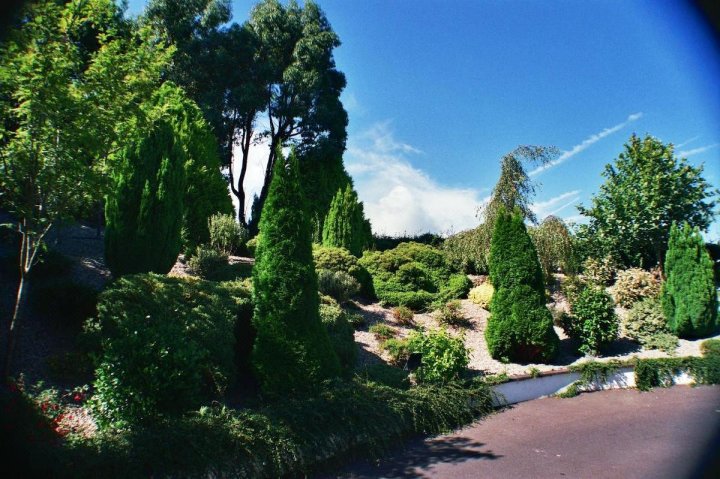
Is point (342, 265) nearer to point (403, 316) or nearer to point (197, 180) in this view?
point (403, 316)

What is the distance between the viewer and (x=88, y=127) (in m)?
5.57

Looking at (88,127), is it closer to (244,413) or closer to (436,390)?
(244,413)

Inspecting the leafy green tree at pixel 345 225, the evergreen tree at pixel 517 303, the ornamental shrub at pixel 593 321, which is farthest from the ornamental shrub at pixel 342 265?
the ornamental shrub at pixel 593 321

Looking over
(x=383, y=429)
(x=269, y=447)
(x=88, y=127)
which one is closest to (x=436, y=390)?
(x=383, y=429)

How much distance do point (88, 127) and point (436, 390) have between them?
6338 millimetres

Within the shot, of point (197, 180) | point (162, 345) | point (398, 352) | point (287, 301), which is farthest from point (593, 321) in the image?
point (197, 180)

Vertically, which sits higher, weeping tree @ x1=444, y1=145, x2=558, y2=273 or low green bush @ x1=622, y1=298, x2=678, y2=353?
weeping tree @ x1=444, y1=145, x2=558, y2=273

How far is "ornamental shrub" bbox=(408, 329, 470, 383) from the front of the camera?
7.66 m

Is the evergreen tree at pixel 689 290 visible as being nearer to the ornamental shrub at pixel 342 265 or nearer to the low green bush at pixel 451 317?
the low green bush at pixel 451 317

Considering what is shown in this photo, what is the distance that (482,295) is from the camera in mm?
14148

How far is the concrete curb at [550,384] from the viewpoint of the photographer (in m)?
8.09

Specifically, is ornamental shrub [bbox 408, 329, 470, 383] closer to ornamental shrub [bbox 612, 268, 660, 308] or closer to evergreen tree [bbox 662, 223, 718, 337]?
evergreen tree [bbox 662, 223, 718, 337]

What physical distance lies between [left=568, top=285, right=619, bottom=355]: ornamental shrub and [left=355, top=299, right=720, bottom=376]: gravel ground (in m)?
0.34

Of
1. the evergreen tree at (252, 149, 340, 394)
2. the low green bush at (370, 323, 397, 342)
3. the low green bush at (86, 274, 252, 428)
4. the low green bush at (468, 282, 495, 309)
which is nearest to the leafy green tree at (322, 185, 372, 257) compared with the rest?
the low green bush at (468, 282, 495, 309)
